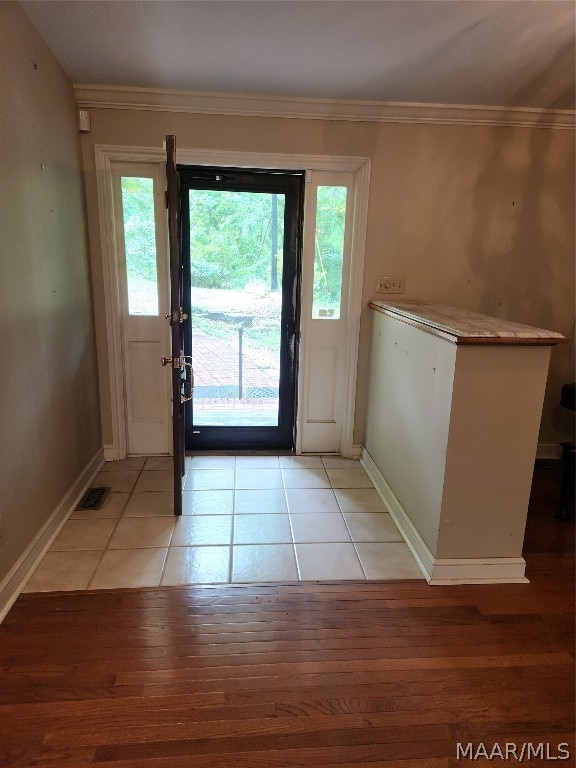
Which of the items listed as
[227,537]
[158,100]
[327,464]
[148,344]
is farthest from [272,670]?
[158,100]

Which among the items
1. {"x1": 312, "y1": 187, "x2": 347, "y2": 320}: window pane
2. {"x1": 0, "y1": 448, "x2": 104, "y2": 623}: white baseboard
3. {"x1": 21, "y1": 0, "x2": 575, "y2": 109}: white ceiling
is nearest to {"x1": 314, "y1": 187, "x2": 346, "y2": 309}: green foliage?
{"x1": 312, "y1": 187, "x2": 347, "y2": 320}: window pane

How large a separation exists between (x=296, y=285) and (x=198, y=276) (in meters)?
0.66

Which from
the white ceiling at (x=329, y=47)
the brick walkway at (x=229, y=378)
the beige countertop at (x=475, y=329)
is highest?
the white ceiling at (x=329, y=47)

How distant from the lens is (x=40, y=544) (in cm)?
209

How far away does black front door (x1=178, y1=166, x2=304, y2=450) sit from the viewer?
299 centimetres

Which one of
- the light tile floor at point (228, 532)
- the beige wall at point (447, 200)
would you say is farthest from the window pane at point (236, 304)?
the light tile floor at point (228, 532)

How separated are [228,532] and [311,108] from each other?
8.06ft

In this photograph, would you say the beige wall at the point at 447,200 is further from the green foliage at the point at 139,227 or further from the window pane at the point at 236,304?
the window pane at the point at 236,304

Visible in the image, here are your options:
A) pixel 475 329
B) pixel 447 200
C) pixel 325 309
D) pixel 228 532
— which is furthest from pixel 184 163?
pixel 228 532

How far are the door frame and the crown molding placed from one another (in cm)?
22

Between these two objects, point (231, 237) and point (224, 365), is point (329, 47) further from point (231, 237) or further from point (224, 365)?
point (224, 365)

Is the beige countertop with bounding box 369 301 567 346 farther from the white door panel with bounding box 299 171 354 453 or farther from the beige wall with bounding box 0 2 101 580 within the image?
the beige wall with bounding box 0 2 101 580

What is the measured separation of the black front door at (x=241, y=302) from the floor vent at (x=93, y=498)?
2.50ft

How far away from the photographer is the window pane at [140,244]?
2861 millimetres
